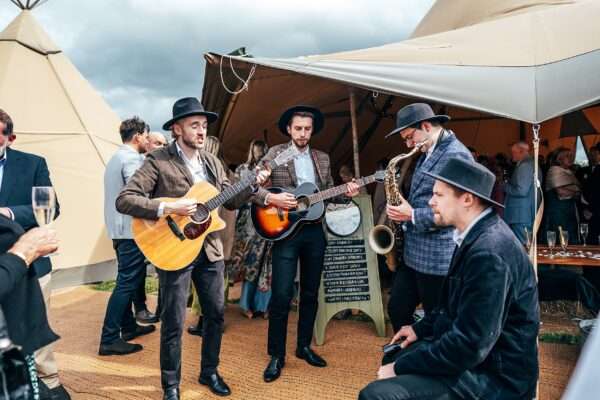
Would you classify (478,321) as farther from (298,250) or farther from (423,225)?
(298,250)

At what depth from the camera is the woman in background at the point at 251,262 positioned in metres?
5.10

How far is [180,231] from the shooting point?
313 cm

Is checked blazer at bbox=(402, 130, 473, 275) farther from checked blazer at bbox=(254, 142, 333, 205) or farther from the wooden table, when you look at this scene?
the wooden table

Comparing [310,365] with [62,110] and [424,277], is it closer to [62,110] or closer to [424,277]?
[424,277]

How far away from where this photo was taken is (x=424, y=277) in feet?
10.1

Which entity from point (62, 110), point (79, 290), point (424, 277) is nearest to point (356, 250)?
point (424, 277)

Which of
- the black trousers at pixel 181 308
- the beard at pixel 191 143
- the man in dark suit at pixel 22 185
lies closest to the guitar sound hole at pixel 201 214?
the black trousers at pixel 181 308

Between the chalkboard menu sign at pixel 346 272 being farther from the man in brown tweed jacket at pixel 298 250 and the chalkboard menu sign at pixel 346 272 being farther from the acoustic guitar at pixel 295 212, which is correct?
the acoustic guitar at pixel 295 212

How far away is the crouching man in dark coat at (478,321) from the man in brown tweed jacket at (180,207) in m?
1.51

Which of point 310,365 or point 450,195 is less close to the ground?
point 450,195

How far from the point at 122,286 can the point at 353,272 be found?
85.5 inches

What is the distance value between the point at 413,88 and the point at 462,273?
2162 millimetres

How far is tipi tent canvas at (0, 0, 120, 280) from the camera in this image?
23.9 ft

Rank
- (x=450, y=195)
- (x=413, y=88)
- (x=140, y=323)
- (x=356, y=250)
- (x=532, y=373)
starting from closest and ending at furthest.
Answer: (x=532, y=373) → (x=450, y=195) → (x=413, y=88) → (x=356, y=250) → (x=140, y=323)
